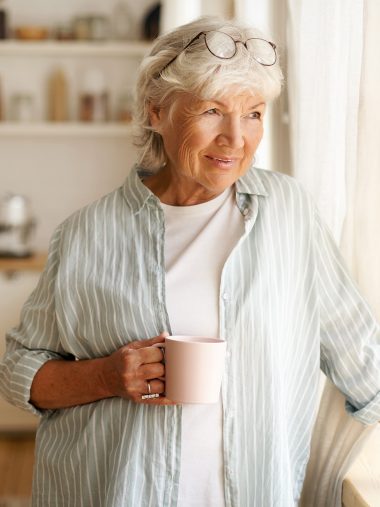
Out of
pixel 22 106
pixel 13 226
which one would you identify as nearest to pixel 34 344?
pixel 13 226

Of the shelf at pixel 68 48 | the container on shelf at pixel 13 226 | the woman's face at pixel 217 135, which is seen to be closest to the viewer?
the woman's face at pixel 217 135

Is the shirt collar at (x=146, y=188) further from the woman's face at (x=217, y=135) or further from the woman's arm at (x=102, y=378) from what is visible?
the woman's arm at (x=102, y=378)

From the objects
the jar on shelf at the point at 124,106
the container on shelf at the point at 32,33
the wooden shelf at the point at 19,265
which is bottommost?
the wooden shelf at the point at 19,265

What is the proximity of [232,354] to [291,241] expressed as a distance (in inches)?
8.0

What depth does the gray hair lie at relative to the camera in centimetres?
127

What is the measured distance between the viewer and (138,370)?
1289 mm

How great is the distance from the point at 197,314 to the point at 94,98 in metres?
3.52

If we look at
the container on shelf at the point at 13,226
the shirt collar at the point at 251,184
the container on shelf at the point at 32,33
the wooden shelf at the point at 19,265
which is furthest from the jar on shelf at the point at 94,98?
the shirt collar at the point at 251,184

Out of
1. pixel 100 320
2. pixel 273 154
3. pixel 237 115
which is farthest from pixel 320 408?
pixel 273 154

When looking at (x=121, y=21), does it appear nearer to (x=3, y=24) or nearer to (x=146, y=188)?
(x=3, y=24)

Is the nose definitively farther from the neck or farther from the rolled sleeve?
the rolled sleeve

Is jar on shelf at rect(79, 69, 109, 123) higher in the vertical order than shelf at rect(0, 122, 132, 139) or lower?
higher

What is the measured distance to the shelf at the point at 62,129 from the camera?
4648mm

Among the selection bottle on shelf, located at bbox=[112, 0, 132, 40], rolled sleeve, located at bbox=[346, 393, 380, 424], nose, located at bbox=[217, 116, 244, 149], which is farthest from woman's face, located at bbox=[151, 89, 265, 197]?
bottle on shelf, located at bbox=[112, 0, 132, 40]
